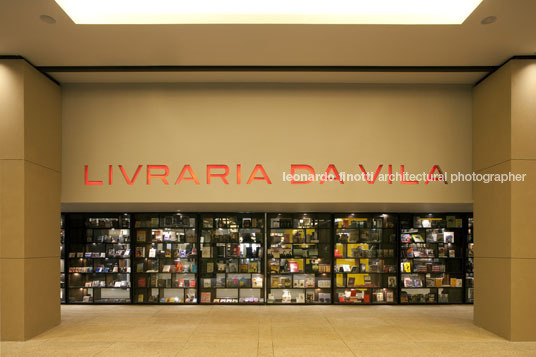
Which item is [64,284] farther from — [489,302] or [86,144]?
[489,302]

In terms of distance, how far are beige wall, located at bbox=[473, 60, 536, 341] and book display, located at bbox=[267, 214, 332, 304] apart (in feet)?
12.0

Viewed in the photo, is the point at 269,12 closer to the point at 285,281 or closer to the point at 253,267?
the point at 253,267

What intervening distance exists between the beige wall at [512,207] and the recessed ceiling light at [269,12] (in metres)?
1.88

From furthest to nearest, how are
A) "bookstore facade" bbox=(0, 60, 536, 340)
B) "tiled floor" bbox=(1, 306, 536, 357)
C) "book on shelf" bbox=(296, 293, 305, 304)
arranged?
"book on shelf" bbox=(296, 293, 305, 304) → "bookstore facade" bbox=(0, 60, 536, 340) → "tiled floor" bbox=(1, 306, 536, 357)

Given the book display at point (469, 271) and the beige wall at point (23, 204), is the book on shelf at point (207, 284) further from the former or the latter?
the book display at point (469, 271)

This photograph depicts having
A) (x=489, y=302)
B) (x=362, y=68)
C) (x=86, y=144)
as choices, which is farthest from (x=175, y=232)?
(x=489, y=302)

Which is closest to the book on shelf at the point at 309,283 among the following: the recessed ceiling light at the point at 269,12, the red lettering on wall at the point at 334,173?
the red lettering on wall at the point at 334,173

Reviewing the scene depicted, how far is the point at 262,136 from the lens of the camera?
743cm

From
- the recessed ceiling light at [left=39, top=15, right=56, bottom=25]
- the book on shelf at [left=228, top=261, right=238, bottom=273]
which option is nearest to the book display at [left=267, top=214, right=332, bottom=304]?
the book on shelf at [left=228, top=261, right=238, bottom=273]

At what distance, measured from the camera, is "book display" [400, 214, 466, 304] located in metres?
9.76

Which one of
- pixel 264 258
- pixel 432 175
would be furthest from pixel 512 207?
pixel 264 258

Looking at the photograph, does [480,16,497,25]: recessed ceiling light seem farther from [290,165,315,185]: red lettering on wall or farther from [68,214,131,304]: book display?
[68,214,131,304]: book display

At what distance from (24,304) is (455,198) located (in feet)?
23.9

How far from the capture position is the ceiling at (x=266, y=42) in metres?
5.33
